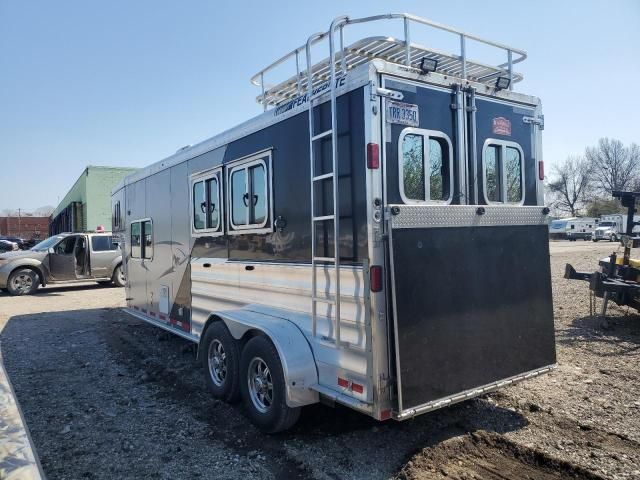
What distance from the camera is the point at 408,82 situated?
3.64 m

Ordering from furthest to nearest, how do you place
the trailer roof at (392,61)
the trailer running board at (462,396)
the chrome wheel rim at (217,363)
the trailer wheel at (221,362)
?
the chrome wheel rim at (217,363)
the trailer wheel at (221,362)
the trailer roof at (392,61)
the trailer running board at (462,396)

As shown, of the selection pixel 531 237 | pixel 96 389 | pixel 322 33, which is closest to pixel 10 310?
pixel 96 389

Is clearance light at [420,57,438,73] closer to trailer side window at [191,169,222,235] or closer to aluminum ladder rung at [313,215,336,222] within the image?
aluminum ladder rung at [313,215,336,222]

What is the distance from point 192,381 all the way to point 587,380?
14.3 feet

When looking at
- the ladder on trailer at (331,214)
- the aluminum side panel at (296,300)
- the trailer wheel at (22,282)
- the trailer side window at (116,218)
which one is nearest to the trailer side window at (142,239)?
the trailer side window at (116,218)

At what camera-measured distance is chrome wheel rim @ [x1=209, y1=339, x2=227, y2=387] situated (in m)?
4.97

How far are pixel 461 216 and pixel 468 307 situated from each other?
699 millimetres

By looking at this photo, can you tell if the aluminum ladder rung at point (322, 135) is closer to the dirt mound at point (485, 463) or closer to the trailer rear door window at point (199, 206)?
the trailer rear door window at point (199, 206)

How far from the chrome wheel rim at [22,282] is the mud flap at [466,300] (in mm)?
13785

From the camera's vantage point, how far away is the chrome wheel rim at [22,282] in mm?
13742

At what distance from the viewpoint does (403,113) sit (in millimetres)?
3609

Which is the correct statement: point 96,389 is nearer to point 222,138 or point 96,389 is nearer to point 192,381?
point 192,381

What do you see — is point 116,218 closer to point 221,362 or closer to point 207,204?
point 207,204

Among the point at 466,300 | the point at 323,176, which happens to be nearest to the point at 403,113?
the point at 323,176
